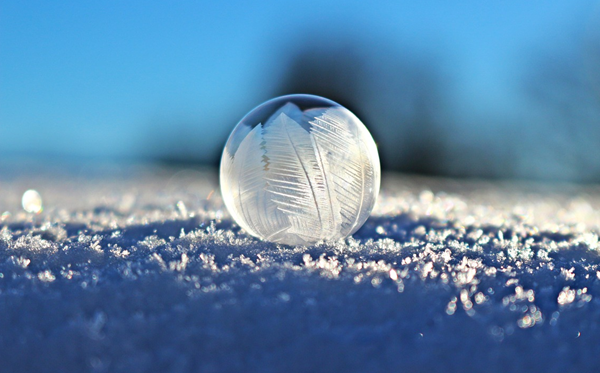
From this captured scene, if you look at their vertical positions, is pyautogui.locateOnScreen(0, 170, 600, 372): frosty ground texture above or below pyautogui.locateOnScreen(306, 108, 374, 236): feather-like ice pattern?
below

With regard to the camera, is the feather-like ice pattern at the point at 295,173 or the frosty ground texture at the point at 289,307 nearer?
the frosty ground texture at the point at 289,307

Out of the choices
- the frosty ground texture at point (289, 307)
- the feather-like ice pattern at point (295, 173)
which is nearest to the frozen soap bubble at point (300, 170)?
the feather-like ice pattern at point (295, 173)

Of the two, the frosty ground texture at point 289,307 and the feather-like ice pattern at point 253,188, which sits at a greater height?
the feather-like ice pattern at point 253,188

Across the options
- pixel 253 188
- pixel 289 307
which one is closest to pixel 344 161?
pixel 253 188

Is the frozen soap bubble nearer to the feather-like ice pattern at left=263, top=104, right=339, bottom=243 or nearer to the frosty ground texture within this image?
the feather-like ice pattern at left=263, top=104, right=339, bottom=243

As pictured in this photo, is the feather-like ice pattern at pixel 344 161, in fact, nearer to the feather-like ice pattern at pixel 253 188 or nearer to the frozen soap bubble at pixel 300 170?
the frozen soap bubble at pixel 300 170

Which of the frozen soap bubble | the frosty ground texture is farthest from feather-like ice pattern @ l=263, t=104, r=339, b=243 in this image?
the frosty ground texture

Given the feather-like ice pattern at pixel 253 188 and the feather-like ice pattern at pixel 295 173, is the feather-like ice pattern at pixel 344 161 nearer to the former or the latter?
the feather-like ice pattern at pixel 295 173

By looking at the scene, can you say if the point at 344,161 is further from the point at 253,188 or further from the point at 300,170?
the point at 253,188
